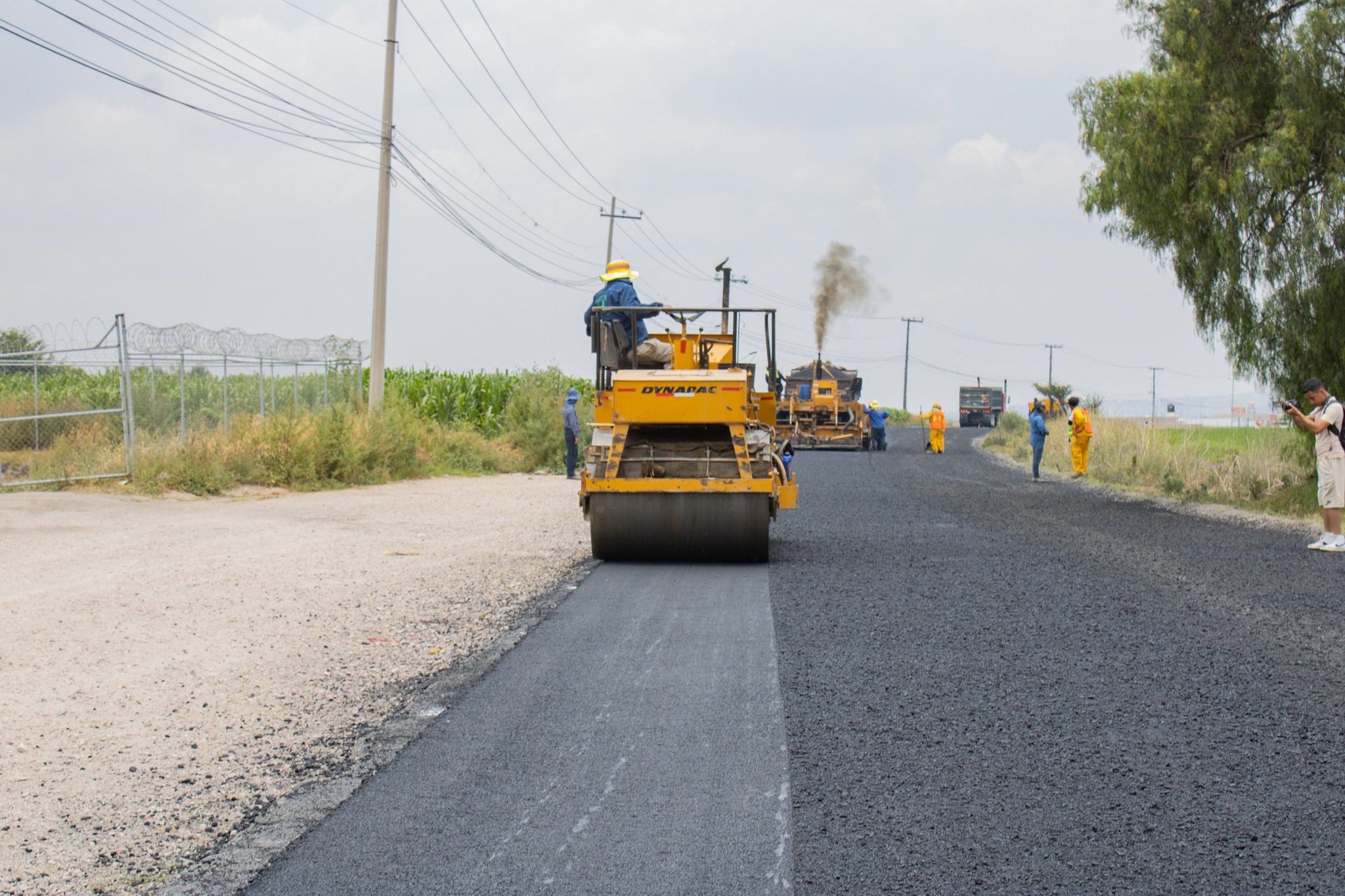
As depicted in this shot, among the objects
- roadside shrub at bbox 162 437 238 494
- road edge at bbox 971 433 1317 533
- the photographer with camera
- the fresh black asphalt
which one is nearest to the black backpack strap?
the photographer with camera

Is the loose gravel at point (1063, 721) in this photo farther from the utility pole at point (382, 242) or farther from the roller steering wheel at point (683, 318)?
the utility pole at point (382, 242)

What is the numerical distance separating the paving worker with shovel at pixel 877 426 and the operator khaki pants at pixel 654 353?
27991mm

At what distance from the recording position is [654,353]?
39.9 feet

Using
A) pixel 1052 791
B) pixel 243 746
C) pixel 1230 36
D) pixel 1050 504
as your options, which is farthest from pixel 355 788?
pixel 1230 36

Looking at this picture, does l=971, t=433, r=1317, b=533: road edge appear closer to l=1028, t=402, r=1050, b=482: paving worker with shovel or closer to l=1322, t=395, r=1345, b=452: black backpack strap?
l=1028, t=402, r=1050, b=482: paving worker with shovel

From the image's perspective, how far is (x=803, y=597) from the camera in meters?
9.16

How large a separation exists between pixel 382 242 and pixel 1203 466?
51.1 feet

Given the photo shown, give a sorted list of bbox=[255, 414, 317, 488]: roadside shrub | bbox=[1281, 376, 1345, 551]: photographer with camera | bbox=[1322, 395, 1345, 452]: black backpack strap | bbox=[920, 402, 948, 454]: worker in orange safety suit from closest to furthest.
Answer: bbox=[1281, 376, 1345, 551]: photographer with camera < bbox=[1322, 395, 1345, 452]: black backpack strap < bbox=[255, 414, 317, 488]: roadside shrub < bbox=[920, 402, 948, 454]: worker in orange safety suit

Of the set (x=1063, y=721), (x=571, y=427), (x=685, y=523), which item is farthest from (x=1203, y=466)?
(x=1063, y=721)

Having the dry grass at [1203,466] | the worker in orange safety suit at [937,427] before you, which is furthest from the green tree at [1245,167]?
the worker in orange safety suit at [937,427]

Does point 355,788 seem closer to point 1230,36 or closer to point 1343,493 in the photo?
point 1343,493

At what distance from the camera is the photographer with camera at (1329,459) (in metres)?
12.5

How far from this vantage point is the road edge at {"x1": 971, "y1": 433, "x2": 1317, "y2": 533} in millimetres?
15482

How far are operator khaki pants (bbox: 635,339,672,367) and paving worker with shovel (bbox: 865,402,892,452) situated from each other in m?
28.0
